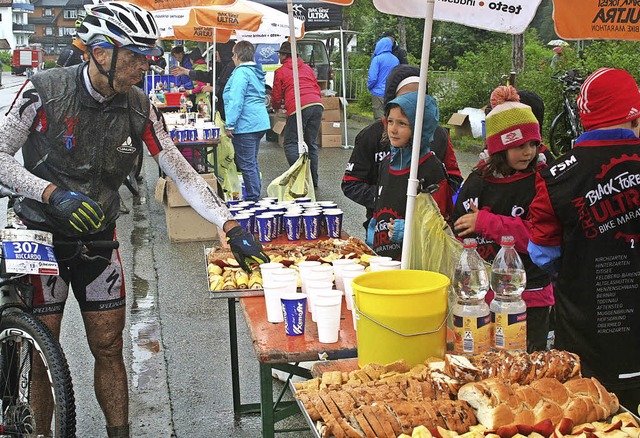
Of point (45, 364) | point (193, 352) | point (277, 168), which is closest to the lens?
point (45, 364)

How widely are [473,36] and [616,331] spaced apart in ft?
112

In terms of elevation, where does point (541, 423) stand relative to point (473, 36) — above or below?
below

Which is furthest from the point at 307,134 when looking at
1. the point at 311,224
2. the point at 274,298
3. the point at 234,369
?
the point at 274,298

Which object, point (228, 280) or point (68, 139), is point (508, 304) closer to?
point (228, 280)

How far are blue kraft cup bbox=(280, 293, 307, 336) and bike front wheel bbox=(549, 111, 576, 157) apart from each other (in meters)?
10.3

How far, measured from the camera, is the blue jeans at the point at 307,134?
12836 millimetres

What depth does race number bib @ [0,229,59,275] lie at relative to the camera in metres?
3.87

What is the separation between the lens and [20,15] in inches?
6211

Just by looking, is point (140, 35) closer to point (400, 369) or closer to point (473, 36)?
point (400, 369)

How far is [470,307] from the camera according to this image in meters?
3.13

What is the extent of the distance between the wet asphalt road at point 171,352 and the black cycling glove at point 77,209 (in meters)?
1.77

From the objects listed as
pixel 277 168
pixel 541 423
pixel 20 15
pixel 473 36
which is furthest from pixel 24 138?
pixel 20 15

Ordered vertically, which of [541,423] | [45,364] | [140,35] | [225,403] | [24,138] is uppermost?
[140,35]

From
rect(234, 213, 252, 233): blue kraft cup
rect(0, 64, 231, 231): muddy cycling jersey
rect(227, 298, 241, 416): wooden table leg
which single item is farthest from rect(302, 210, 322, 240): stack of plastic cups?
rect(0, 64, 231, 231): muddy cycling jersey
